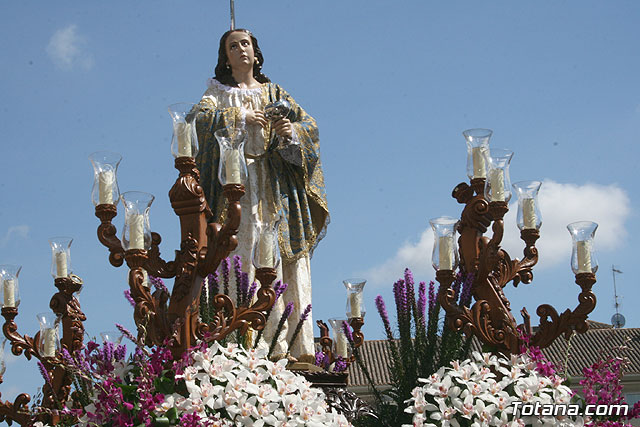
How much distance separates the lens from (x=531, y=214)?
7.41 m

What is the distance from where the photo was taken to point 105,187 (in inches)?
265

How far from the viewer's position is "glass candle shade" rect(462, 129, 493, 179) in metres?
7.28

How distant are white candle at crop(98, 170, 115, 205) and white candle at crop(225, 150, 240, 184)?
2.84ft

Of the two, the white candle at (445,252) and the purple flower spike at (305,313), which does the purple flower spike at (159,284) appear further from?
the white candle at (445,252)

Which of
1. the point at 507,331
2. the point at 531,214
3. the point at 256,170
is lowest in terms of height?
the point at 507,331

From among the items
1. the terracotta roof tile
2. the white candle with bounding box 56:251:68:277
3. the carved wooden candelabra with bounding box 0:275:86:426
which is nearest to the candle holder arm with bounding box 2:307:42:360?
the carved wooden candelabra with bounding box 0:275:86:426

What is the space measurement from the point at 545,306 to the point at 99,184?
3.24 meters

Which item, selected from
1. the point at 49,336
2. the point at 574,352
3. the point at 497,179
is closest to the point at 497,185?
the point at 497,179

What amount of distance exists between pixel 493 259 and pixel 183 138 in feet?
7.59

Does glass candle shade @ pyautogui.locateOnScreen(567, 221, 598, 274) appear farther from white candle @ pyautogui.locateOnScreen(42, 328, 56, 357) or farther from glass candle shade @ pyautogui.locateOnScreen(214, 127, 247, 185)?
white candle @ pyautogui.locateOnScreen(42, 328, 56, 357)

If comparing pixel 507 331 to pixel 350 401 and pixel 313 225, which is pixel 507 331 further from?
pixel 313 225

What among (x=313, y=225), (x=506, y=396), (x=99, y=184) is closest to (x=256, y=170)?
(x=313, y=225)

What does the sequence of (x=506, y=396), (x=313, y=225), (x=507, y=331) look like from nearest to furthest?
(x=506, y=396) < (x=507, y=331) < (x=313, y=225)

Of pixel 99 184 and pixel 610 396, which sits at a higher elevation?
pixel 99 184
